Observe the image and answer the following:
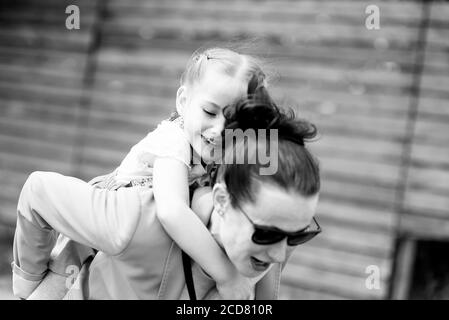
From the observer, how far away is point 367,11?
5.27 meters

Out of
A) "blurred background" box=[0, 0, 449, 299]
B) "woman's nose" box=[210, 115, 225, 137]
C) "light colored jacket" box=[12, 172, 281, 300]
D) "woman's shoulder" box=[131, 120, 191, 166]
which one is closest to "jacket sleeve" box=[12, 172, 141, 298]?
"light colored jacket" box=[12, 172, 281, 300]

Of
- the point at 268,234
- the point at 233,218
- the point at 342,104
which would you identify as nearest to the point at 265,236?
the point at 268,234

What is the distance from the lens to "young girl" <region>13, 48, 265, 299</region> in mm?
1820

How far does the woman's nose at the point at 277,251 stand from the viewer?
68.6 inches

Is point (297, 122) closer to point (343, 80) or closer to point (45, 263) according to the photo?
point (45, 263)

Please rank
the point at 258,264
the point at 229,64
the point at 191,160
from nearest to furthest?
the point at 258,264 → the point at 229,64 → the point at 191,160

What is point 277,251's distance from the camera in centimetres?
175

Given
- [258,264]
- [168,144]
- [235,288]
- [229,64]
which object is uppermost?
[229,64]

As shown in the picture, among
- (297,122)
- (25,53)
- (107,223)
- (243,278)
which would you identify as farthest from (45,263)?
(25,53)

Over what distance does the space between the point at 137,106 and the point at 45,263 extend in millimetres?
4104

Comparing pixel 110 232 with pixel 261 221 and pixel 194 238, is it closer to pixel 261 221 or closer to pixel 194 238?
pixel 194 238

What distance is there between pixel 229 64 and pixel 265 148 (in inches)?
17.6

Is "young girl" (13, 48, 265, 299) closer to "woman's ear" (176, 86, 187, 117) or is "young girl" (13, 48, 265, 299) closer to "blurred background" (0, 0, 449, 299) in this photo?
"woman's ear" (176, 86, 187, 117)

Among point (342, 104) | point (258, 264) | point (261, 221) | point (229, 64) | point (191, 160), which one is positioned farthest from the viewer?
point (342, 104)
